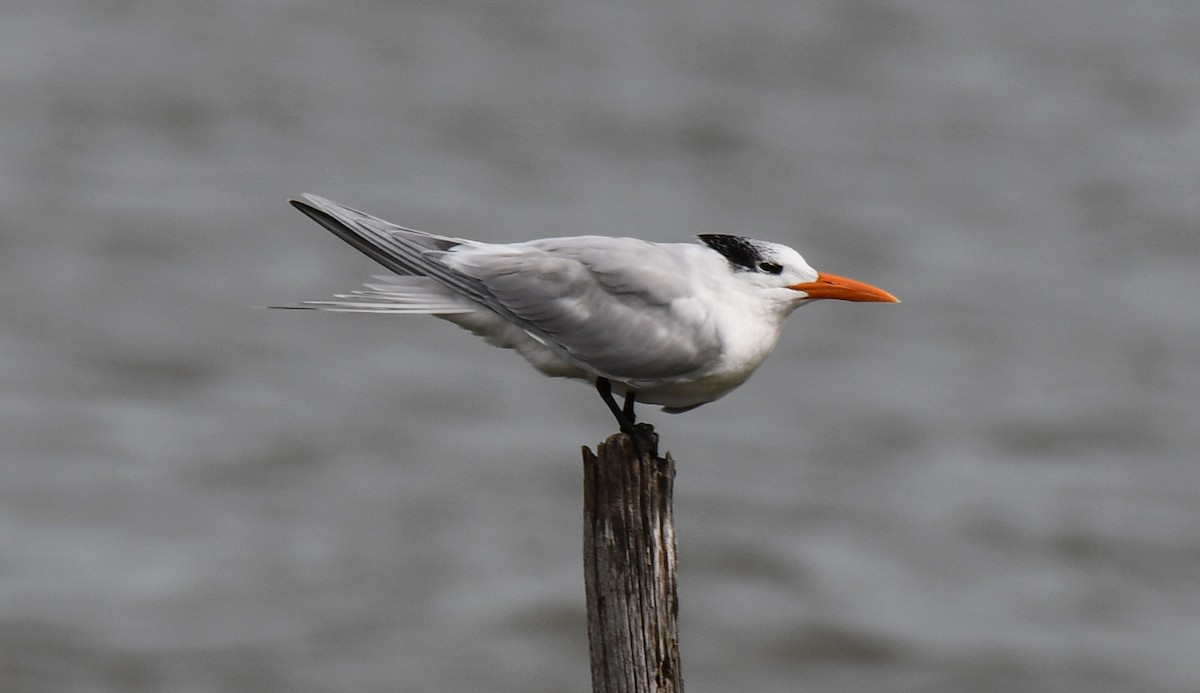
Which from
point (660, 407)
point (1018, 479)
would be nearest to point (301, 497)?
point (1018, 479)

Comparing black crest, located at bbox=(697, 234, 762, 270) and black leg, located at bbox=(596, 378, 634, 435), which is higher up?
black crest, located at bbox=(697, 234, 762, 270)

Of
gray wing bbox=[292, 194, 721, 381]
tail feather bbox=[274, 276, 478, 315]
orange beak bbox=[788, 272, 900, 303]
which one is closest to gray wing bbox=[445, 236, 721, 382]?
gray wing bbox=[292, 194, 721, 381]

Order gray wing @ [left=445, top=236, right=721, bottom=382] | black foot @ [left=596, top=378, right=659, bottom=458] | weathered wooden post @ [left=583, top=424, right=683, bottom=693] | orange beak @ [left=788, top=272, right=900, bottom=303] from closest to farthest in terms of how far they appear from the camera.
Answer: weathered wooden post @ [left=583, top=424, right=683, bottom=693] < black foot @ [left=596, top=378, right=659, bottom=458] < gray wing @ [left=445, top=236, right=721, bottom=382] < orange beak @ [left=788, top=272, right=900, bottom=303]

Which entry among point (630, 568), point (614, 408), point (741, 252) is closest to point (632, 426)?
point (614, 408)

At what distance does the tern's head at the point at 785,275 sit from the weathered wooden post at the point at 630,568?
2.75ft

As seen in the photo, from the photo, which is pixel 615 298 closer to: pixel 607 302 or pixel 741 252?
pixel 607 302

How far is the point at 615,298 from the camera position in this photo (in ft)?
19.0

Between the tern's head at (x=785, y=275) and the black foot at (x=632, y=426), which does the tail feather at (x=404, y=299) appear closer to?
the black foot at (x=632, y=426)

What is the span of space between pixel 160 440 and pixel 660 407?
1244 centimetres

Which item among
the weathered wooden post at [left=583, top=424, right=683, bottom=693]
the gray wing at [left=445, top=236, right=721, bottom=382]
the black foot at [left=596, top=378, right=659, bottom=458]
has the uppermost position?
the gray wing at [left=445, top=236, right=721, bottom=382]

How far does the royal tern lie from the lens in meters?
5.63

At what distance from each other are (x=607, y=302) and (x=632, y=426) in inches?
17.2

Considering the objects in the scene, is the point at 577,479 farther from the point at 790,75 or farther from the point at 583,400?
the point at 790,75

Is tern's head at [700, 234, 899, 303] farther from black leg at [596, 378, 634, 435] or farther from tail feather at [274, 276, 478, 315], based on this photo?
tail feather at [274, 276, 478, 315]
